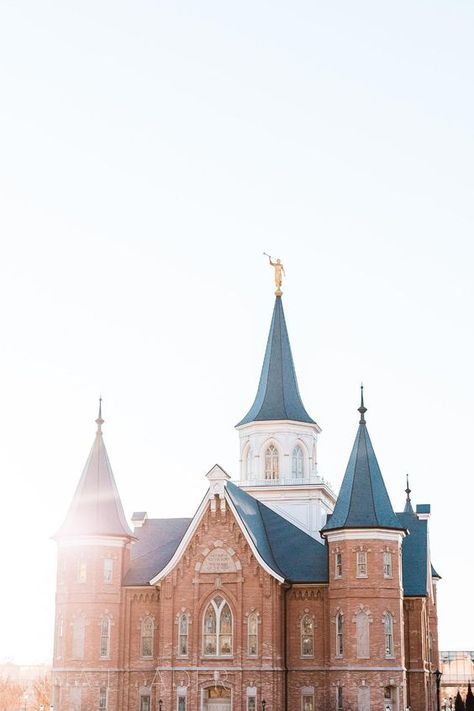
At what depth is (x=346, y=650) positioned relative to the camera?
58.1m

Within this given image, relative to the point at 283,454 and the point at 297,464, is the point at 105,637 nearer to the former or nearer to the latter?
the point at 283,454

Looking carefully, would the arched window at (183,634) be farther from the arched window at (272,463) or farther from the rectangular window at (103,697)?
the arched window at (272,463)

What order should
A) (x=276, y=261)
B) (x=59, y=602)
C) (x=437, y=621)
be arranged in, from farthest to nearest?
(x=276, y=261)
(x=437, y=621)
(x=59, y=602)

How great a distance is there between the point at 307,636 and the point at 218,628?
4812mm

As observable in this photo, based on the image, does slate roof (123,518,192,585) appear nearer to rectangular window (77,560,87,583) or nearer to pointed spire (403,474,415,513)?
rectangular window (77,560,87,583)

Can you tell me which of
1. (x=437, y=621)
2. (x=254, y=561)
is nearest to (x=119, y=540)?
(x=254, y=561)

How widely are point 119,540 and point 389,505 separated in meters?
15.2

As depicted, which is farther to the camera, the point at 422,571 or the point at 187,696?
the point at 422,571

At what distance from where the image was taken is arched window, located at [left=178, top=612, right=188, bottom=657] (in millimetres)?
60312

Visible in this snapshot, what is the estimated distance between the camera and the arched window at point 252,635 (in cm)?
5922

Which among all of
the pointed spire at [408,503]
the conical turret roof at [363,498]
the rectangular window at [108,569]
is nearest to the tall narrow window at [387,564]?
the conical turret roof at [363,498]

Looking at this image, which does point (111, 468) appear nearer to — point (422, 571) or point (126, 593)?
point (126, 593)

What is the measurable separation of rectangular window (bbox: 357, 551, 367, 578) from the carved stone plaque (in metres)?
6.68

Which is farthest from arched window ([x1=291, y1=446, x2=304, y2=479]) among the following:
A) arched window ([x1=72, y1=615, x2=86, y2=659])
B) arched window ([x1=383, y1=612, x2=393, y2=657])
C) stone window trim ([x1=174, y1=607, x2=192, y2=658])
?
arched window ([x1=72, y1=615, x2=86, y2=659])
